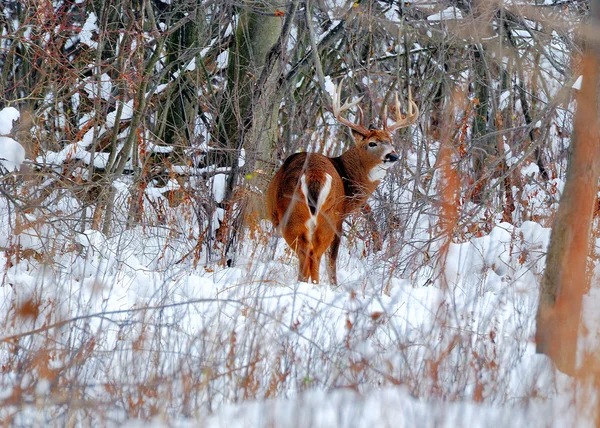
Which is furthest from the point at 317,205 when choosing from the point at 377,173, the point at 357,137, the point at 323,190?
the point at 357,137

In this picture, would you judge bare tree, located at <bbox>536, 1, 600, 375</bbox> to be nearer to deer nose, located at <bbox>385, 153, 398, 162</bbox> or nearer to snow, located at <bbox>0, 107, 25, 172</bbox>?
snow, located at <bbox>0, 107, 25, 172</bbox>

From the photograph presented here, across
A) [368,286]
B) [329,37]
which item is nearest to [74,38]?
[329,37]

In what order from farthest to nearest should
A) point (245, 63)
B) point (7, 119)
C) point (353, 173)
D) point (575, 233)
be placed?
point (245, 63) < point (353, 173) < point (7, 119) < point (575, 233)

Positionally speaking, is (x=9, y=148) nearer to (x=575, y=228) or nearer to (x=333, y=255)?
(x=575, y=228)

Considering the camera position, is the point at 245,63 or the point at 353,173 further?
the point at 245,63

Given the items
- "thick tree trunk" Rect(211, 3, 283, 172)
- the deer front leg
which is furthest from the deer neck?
"thick tree trunk" Rect(211, 3, 283, 172)

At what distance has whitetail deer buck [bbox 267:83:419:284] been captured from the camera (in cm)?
703

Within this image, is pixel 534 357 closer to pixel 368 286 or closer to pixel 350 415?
pixel 350 415

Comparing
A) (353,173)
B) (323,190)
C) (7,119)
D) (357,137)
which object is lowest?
(7,119)

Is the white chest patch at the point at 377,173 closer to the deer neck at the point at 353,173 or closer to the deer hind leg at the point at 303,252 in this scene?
the deer neck at the point at 353,173

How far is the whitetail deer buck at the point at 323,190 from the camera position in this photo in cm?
703

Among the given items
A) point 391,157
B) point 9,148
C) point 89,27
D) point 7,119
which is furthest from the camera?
point 89,27

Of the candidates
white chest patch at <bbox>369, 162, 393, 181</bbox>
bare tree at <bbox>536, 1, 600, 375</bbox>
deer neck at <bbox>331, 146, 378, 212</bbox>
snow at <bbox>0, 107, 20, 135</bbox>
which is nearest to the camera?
bare tree at <bbox>536, 1, 600, 375</bbox>

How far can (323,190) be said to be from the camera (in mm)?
7062
